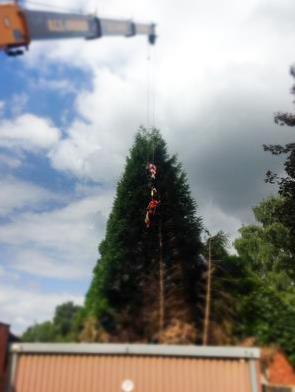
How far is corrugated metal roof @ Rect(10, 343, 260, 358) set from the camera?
13594 millimetres

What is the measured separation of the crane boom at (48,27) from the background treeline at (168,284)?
9.56 m

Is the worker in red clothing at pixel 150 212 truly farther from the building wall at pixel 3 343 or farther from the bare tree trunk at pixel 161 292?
the building wall at pixel 3 343

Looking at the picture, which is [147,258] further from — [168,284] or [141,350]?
[141,350]

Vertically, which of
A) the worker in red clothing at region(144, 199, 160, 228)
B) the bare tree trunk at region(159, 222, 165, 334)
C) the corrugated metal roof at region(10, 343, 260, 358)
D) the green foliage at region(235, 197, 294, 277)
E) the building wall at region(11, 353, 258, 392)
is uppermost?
the green foliage at region(235, 197, 294, 277)

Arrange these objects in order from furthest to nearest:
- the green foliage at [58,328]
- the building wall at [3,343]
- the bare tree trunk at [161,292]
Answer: the building wall at [3,343], the bare tree trunk at [161,292], the green foliage at [58,328]

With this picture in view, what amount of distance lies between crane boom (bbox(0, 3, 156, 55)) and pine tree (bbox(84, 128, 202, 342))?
9079mm

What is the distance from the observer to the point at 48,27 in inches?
625

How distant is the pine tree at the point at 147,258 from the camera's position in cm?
1814

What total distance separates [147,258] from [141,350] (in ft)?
30.7

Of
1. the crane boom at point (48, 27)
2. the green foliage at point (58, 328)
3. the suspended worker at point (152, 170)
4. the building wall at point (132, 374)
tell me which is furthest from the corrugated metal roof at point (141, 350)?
the suspended worker at point (152, 170)

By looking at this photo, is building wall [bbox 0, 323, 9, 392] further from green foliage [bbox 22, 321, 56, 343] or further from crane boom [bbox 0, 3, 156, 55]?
crane boom [bbox 0, 3, 156, 55]

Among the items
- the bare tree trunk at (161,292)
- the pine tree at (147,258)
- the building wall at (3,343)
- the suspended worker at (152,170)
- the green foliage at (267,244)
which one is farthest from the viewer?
the green foliage at (267,244)

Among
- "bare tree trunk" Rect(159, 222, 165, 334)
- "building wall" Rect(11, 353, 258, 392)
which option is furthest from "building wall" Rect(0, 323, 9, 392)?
"bare tree trunk" Rect(159, 222, 165, 334)

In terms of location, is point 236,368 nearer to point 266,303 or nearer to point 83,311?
point 266,303
